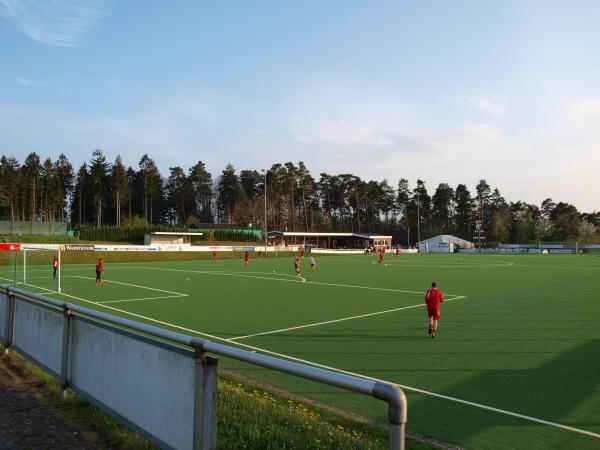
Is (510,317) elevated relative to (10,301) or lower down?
lower down

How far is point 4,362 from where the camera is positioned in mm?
7922

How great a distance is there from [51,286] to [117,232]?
2166 inches

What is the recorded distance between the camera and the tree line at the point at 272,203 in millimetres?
101500

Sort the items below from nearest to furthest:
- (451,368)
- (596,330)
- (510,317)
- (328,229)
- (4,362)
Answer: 1. (4,362)
2. (451,368)
3. (596,330)
4. (510,317)
5. (328,229)

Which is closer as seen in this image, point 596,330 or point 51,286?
point 596,330

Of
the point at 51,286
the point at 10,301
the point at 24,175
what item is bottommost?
the point at 51,286

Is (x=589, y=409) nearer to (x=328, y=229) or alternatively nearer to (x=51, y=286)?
(x=51, y=286)

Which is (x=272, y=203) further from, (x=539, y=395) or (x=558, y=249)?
(x=539, y=395)

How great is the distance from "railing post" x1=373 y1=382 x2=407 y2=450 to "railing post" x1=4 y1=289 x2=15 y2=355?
26.0 ft

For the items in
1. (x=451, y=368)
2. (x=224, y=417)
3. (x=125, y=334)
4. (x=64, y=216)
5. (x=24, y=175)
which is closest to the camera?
(x=125, y=334)

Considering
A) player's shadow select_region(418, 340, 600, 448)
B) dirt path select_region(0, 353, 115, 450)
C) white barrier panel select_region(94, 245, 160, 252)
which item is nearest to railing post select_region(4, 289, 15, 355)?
dirt path select_region(0, 353, 115, 450)

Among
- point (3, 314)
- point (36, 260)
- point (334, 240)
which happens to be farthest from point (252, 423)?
point (334, 240)

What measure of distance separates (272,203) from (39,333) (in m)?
117

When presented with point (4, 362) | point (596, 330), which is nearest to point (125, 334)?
point (4, 362)
